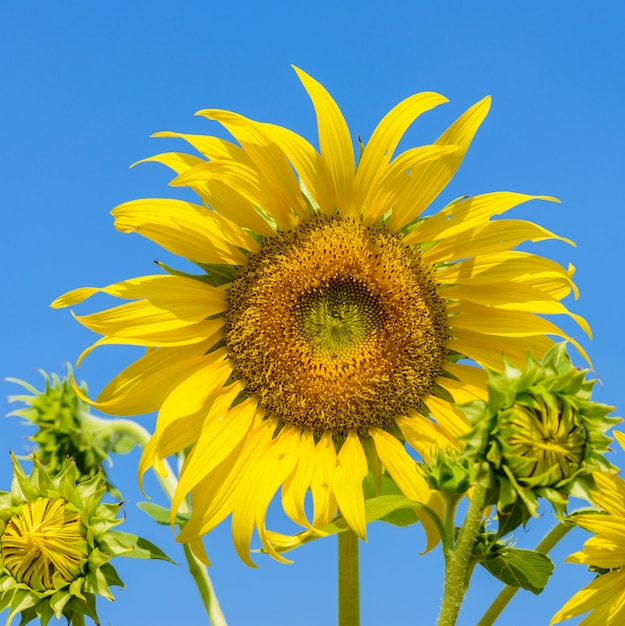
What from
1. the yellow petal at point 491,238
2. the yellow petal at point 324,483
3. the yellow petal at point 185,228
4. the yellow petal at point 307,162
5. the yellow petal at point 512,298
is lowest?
the yellow petal at point 324,483

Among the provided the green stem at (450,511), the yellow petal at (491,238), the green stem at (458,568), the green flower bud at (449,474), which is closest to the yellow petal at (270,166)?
the yellow petal at (491,238)

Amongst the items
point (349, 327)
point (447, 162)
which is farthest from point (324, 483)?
point (447, 162)

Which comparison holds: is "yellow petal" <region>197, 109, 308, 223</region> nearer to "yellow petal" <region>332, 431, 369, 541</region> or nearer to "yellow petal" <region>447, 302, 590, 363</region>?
"yellow petal" <region>447, 302, 590, 363</region>

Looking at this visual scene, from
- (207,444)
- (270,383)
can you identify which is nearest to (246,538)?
(207,444)

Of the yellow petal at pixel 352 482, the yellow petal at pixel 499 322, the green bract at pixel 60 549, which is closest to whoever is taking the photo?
the green bract at pixel 60 549

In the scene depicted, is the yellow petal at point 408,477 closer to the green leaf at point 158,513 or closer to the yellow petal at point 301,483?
the yellow petal at point 301,483
